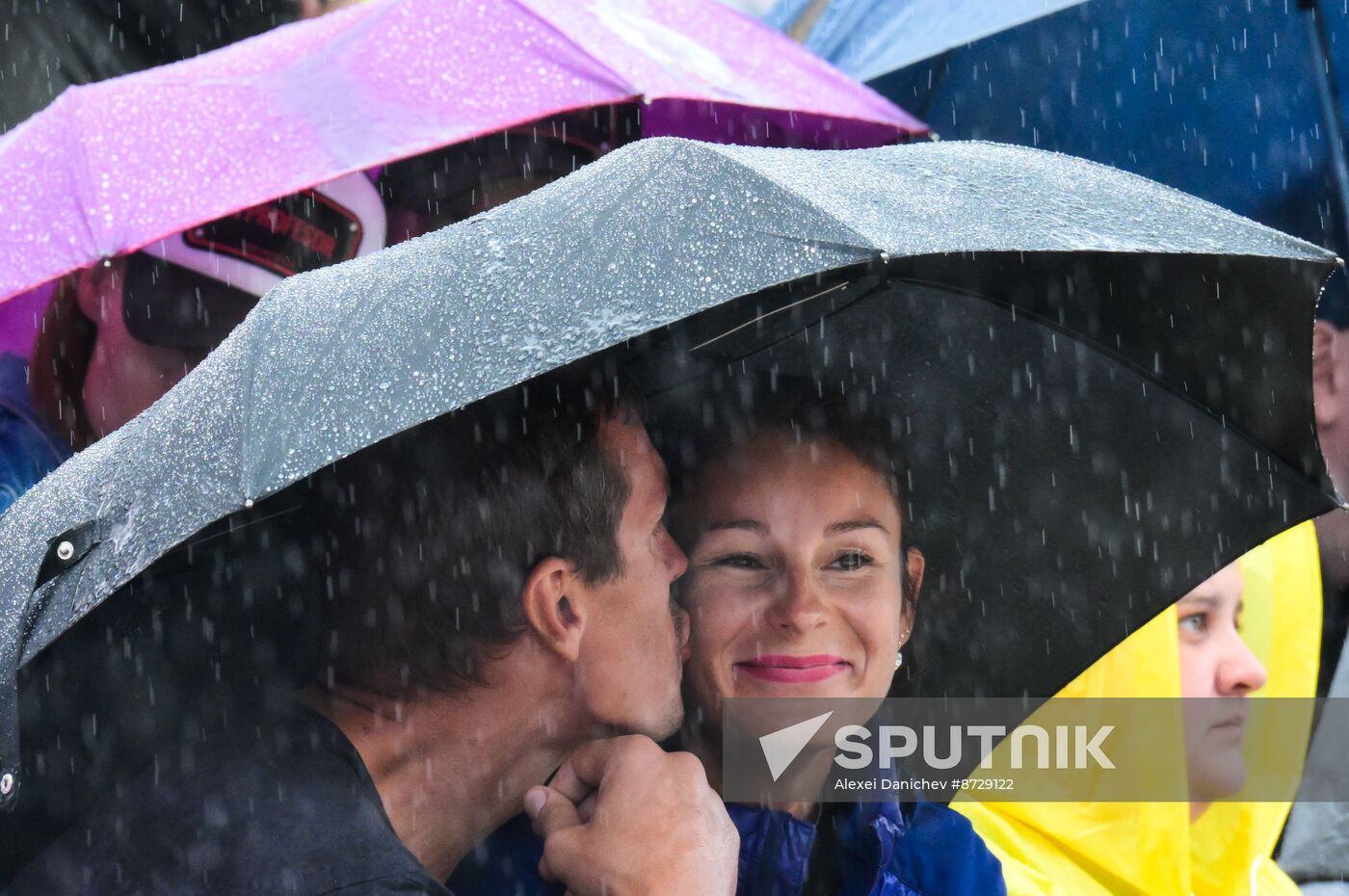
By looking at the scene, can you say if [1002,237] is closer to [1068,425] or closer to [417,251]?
[417,251]

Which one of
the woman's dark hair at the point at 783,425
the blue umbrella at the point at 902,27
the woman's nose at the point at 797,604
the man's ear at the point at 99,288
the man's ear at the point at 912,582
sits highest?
the blue umbrella at the point at 902,27

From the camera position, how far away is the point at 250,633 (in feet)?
8.18

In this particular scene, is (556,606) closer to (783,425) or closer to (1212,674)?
(783,425)

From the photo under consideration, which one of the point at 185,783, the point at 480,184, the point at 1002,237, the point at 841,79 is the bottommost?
the point at 185,783

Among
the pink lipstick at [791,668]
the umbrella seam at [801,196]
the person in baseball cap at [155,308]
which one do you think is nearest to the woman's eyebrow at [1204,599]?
the pink lipstick at [791,668]

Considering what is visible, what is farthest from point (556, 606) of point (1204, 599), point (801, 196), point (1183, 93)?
point (1183, 93)

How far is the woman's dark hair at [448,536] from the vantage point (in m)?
2.36

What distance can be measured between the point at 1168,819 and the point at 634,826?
193cm

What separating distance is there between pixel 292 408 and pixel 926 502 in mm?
1547

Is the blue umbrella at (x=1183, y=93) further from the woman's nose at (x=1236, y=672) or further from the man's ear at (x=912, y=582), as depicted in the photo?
the man's ear at (x=912, y=582)

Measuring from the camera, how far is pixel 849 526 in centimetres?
270

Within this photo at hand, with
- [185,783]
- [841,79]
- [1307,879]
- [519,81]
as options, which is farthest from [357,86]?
[1307,879]

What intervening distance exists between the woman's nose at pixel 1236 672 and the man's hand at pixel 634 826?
202 cm

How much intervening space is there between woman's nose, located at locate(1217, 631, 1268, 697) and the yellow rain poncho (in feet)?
0.54
